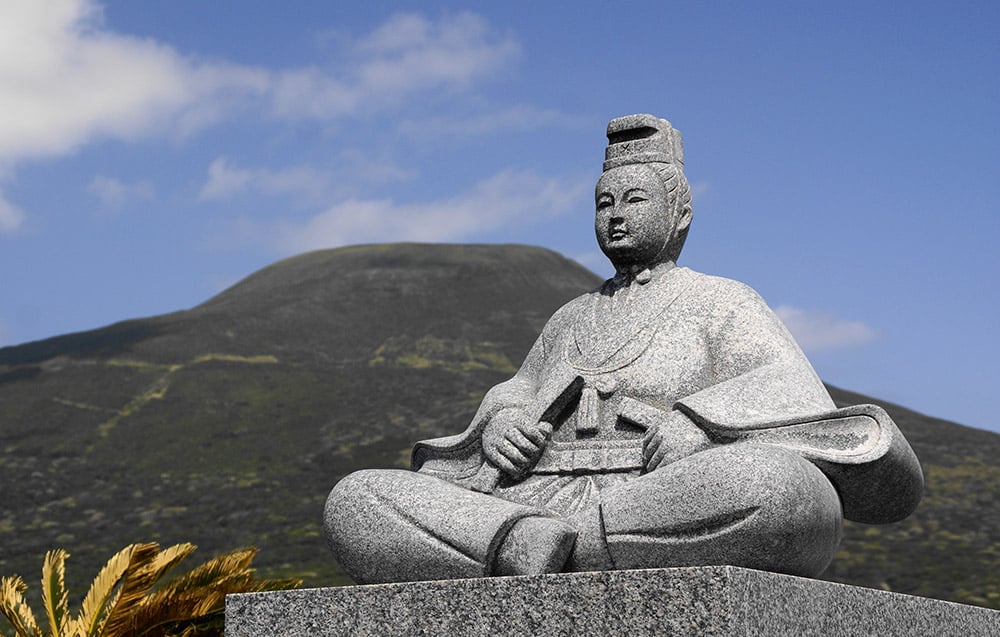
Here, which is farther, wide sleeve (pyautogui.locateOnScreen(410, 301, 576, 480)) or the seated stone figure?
wide sleeve (pyautogui.locateOnScreen(410, 301, 576, 480))

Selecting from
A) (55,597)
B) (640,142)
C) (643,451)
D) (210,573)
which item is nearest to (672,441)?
(643,451)

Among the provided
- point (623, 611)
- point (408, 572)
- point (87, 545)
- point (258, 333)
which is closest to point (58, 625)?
point (408, 572)

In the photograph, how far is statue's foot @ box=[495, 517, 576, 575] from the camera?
5395mm

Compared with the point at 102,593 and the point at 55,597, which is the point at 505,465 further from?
the point at 55,597

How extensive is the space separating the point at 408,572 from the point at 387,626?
409mm

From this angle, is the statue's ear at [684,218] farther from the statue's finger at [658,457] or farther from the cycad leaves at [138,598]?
the cycad leaves at [138,598]

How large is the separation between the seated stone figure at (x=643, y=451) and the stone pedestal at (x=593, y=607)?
0.26 meters

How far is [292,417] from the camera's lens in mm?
36156

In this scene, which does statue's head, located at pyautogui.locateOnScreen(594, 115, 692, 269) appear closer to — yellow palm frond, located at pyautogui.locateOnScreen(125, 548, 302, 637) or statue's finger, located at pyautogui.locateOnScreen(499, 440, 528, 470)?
statue's finger, located at pyautogui.locateOnScreen(499, 440, 528, 470)

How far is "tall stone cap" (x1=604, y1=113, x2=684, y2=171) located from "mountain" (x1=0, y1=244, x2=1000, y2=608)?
13679 mm

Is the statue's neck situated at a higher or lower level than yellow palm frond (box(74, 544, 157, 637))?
higher

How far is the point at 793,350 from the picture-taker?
250 inches

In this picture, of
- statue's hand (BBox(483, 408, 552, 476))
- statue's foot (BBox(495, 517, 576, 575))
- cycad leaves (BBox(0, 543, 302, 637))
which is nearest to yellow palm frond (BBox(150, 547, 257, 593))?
cycad leaves (BBox(0, 543, 302, 637))

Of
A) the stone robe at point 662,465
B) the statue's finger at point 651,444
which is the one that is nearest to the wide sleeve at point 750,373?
the stone robe at point 662,465
